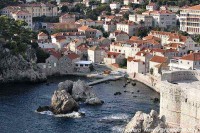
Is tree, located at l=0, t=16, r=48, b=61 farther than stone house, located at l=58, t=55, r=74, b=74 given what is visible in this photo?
No

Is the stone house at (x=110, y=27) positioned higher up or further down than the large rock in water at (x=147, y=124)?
higher up

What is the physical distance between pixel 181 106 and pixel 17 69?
28613 millimetres

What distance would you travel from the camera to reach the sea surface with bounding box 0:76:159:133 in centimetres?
3997

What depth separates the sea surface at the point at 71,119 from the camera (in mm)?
39969

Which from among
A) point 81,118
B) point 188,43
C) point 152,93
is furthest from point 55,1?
point 81,118

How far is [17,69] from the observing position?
60.3 meters

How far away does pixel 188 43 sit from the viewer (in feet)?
229

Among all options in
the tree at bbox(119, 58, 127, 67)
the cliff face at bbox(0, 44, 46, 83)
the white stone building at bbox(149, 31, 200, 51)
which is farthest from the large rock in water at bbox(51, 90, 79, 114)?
the white stone building at bbox(149, 31, 200, 51)

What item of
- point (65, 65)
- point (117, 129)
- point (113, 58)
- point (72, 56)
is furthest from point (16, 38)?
point (117, 129)

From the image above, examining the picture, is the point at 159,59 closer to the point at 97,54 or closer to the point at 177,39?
the point at 97,54

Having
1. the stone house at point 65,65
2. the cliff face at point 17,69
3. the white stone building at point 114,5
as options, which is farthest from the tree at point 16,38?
the white stone building at point 114,5

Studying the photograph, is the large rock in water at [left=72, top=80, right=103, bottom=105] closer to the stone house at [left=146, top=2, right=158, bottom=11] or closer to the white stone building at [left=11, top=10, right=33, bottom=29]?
the white stone building at [left=11, top=10, right=33, bottom=29]

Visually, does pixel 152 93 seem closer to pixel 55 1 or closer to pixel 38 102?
pixel 38 102

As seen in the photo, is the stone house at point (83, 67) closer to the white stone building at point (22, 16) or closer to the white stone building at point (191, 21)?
the white stone building at point (22, 16)
